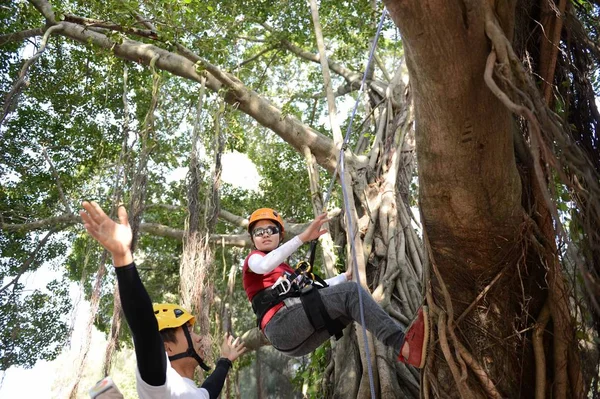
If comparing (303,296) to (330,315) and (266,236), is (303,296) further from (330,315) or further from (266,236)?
(266,236)

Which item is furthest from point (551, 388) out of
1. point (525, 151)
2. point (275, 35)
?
point (275, 35)

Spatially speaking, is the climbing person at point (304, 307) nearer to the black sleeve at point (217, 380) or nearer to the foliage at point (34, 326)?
the black sleeve at point (217, 380)

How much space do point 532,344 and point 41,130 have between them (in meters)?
5.86

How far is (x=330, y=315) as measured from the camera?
274 cm

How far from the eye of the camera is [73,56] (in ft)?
21.5

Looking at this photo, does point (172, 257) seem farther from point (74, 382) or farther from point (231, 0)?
point (74, 382)

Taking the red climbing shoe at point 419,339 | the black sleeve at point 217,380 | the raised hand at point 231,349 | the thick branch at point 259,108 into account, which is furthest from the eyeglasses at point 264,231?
the thick branch at point 259,108

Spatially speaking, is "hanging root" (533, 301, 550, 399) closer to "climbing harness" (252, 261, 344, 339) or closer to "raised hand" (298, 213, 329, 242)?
"climbing harness" (252, 261, 344, 339)

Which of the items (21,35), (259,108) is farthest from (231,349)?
(21,35)

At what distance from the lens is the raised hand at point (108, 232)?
1.59 metres

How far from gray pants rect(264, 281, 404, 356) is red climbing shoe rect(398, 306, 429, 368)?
3.6 inches

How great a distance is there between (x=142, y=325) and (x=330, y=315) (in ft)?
4.02

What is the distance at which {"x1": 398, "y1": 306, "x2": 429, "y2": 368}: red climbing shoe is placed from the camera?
2422 mm

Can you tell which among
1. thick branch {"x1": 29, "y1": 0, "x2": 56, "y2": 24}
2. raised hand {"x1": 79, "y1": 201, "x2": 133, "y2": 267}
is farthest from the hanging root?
thick branch {"x1": 29, "y1": 0, "x2": 56, "y2": 24}
